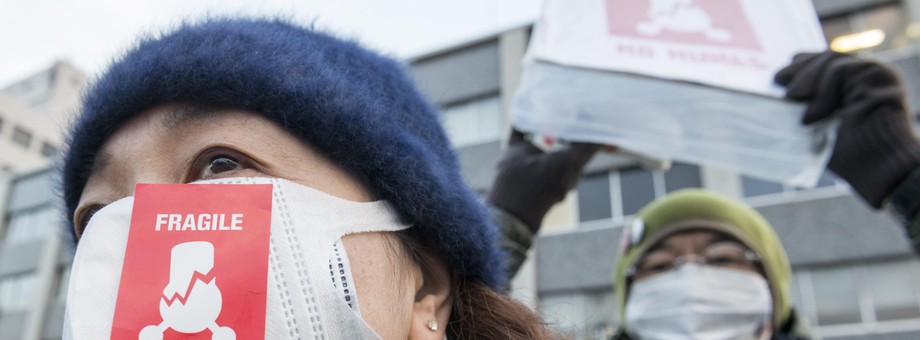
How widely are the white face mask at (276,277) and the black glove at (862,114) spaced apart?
1.40 metres

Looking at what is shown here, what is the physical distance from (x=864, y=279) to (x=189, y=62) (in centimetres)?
1275

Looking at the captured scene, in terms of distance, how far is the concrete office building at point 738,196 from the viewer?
1137 centimetres

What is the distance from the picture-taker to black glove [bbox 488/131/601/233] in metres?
2.37

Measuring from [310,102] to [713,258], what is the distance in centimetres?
203

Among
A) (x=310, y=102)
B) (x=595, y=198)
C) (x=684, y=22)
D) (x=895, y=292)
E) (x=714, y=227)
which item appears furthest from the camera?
(x=595, y=198)

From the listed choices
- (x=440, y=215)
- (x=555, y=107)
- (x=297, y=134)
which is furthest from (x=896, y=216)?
(x=297, y=134)

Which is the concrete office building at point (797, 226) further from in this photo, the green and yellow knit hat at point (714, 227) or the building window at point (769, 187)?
the green and yellow knit hat at point (714, 227)

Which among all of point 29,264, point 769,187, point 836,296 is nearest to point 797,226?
point 769,187

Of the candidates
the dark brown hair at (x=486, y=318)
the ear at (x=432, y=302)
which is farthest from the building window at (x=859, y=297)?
the ear at (x=432, y=302)

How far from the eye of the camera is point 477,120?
1662 centimetres

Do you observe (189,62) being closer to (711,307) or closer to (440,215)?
(440,215)

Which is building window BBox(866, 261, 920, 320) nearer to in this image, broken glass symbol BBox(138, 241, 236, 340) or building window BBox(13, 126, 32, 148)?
broken glass symbol BBox(138, 241, 236, 340)

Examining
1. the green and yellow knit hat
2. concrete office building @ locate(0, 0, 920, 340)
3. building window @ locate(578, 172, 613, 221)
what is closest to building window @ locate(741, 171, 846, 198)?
concrete office building @ locate(0, 0, 920, 340)

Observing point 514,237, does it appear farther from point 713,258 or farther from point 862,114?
point 862,114
